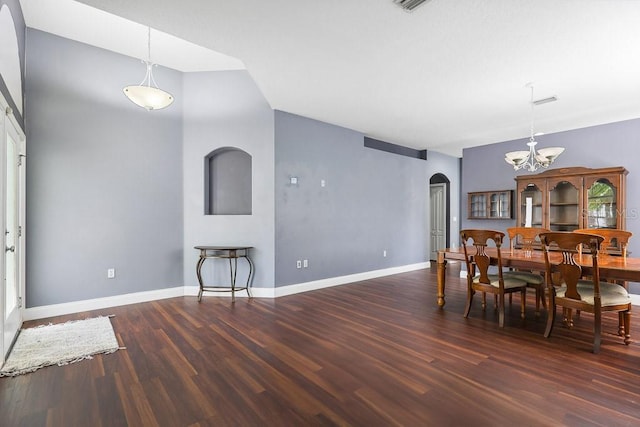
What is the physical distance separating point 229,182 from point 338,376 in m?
3.36

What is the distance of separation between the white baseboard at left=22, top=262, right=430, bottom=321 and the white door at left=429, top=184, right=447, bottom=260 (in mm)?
2673

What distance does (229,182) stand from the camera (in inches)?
186

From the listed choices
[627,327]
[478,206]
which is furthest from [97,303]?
[478,206]

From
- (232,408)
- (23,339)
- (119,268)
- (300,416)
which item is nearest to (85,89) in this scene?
(119,268)

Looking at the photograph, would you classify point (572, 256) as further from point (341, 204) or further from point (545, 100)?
point (341, 204)

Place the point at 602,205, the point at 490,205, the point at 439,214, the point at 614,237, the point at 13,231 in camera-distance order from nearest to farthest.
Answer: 1. the point at 13,231
2. the point at 614,237
3. the point at 602,205
4. the point at 490,205
5. the point at 439,214

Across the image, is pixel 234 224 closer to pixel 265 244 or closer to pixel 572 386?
pixel 265 244

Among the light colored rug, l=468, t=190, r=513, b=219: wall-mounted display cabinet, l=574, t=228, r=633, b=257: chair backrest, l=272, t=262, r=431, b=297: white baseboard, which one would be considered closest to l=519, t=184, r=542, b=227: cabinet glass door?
l=468, t=190, r=513, b=219: wall-mounted display cabinet

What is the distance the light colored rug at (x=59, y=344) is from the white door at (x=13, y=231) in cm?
12

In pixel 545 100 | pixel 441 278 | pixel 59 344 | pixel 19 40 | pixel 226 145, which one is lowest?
pixel 59 344

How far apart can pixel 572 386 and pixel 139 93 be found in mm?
4450

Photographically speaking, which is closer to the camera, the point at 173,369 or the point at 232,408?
the point at 232,408

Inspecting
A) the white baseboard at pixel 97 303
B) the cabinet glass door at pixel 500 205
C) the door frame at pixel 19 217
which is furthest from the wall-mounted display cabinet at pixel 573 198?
the door frame at pixel 19 217

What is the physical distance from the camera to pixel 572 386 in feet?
6.88
